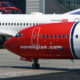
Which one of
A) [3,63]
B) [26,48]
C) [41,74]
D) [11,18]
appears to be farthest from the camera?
[11,18]

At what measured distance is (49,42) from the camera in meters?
30.9

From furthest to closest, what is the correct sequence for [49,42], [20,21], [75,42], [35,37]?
[20,21]
[35,37]
[49,42]
[75,42]

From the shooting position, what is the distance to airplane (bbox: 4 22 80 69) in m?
30.3

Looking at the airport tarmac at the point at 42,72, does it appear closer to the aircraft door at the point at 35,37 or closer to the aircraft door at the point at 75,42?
the aircraft door at the point at 75,42

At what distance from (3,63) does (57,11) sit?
54.4 meters

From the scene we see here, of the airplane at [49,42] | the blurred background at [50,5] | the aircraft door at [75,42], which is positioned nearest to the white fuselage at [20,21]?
the airplane at [49,42]

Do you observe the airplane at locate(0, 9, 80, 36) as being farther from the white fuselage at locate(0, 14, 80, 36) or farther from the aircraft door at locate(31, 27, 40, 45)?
the aircraft door at locate(31, 27, 40, 45)

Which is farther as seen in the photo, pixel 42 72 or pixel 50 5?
pixel 50 5

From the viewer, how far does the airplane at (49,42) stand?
30.3 m

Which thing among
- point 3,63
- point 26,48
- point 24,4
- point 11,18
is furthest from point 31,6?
point 26,48

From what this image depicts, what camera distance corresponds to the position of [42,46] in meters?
31.1

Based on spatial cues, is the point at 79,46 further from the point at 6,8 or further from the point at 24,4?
the point at 24,4

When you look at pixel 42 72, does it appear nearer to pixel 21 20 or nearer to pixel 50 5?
pixel 21 20

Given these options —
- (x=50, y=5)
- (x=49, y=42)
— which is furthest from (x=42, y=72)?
(x=50, y=5)
